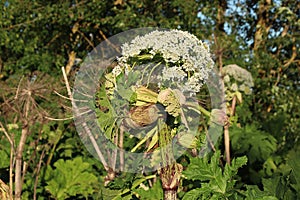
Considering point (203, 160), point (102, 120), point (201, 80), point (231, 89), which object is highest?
point (231, 89)

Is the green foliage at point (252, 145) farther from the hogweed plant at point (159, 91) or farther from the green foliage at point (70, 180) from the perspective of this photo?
the hogweed plant at point (159, 91)

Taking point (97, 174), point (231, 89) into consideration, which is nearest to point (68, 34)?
point (97, 174)

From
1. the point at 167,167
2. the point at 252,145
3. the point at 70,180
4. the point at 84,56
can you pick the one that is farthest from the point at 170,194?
the point at 84,56

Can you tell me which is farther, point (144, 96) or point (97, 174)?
point (97, 174)

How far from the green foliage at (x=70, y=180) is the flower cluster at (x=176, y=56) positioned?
2.47 metres

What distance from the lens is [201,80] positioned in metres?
1.33

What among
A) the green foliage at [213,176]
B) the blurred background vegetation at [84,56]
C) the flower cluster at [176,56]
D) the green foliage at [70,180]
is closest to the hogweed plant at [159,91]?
the flower cluster at [176,56]

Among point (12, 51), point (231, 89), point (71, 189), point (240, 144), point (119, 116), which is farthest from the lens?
point (12, 51)

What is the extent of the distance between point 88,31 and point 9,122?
248cm

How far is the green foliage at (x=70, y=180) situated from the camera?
365 centimetres

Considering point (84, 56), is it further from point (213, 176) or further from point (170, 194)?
point (170, 194)

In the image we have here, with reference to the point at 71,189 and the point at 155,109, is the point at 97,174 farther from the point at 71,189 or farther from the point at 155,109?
the point at 155,109

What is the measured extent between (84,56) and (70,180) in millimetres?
3038

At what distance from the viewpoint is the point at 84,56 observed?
21.5ft
